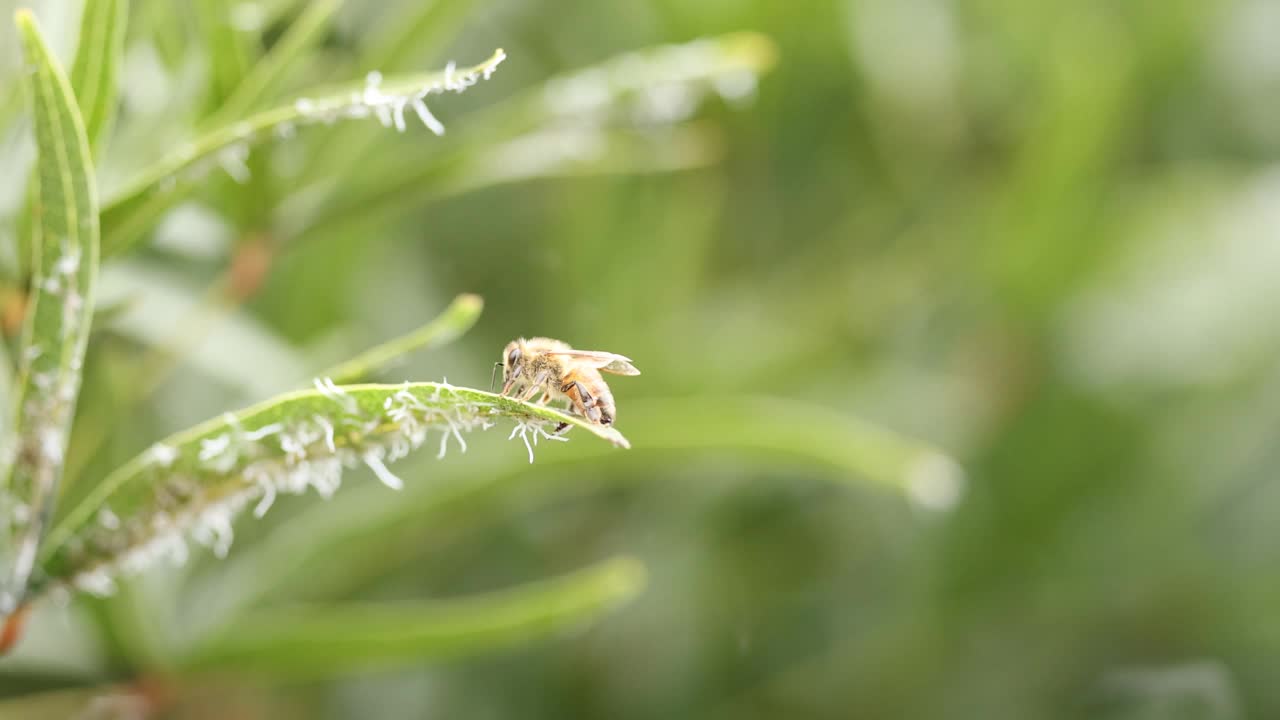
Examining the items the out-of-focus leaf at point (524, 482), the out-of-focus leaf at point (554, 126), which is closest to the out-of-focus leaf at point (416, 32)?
the out-of-focus leaf at point (554, 126)

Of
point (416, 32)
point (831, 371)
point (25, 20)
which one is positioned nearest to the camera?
point (25, 20)

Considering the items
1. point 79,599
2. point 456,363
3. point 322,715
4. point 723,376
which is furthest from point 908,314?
point 79,599

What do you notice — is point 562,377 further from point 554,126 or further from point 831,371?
point 831,371

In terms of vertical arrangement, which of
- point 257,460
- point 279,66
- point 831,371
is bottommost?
point 257,460

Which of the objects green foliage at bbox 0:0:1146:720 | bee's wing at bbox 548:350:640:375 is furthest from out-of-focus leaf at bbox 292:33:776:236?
bee's wing at bbox 548:350:640:375

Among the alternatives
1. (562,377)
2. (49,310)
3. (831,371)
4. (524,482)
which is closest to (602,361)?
(562,377)

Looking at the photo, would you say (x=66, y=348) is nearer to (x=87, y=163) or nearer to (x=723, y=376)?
(x=87, y=163)

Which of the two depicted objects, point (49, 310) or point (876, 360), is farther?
point (876, 360)
